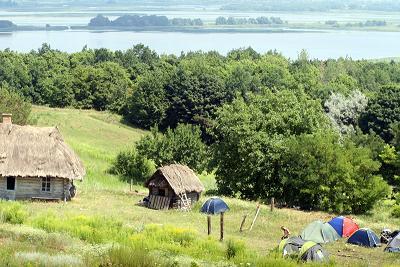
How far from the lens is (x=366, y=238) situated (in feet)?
98.2

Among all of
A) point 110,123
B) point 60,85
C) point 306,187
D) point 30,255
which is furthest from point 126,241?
point 60,85

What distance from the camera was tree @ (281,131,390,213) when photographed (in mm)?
39906

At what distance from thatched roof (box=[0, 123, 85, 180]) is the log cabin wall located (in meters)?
0.87

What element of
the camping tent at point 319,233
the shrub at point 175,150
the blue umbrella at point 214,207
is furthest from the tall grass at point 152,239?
the shrub at point 175,150

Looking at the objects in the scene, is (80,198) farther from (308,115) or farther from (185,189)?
(308,115)

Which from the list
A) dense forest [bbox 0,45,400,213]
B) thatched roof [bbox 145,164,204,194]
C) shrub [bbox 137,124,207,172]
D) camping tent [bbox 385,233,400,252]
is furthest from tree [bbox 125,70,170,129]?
camping tent [bbox 385,233,400,252]

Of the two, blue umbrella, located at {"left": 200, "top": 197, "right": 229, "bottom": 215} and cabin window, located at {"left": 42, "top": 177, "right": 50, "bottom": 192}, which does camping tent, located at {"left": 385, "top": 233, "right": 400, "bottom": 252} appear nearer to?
blue umbrella, located at {"left": 200, "top": 197, "right": 229, "bottom": 215}

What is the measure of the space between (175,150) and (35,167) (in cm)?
1794

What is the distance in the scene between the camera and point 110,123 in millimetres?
82125

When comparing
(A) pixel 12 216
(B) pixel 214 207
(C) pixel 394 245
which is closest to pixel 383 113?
(B) pixel 214 207

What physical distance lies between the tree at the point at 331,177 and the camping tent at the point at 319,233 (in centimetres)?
849

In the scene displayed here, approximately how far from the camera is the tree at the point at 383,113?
76.0 meters

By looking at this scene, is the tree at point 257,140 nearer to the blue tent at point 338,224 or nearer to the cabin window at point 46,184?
the blue tent at point 338,224

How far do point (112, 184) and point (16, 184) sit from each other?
11202 millimetres
